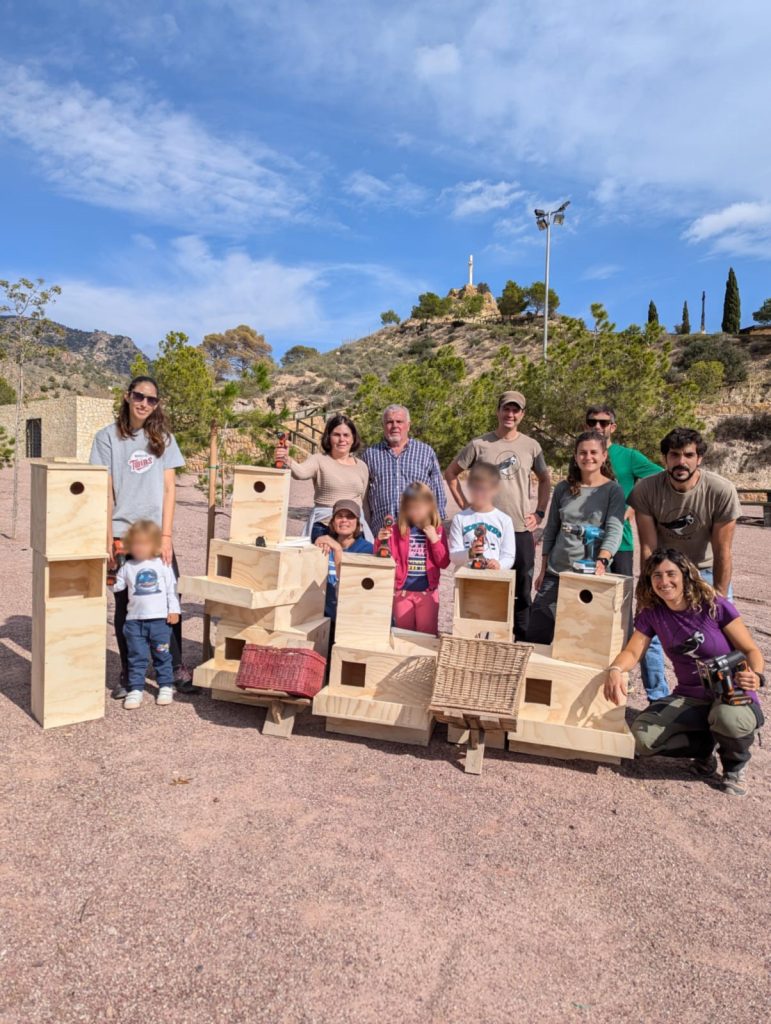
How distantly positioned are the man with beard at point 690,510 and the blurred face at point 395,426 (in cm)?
Answer: 159

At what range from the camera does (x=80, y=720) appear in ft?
13.2

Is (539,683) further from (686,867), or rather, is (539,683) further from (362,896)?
(362,896)

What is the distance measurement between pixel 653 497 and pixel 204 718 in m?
3.02

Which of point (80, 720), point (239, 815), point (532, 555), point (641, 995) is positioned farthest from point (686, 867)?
point (80, 720)

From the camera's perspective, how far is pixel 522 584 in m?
4.63

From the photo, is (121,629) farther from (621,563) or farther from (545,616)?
(621,563)

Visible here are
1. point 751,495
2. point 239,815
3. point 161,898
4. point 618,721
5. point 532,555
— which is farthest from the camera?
point 751,495

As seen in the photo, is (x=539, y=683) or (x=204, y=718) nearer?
(x=539, y=683)

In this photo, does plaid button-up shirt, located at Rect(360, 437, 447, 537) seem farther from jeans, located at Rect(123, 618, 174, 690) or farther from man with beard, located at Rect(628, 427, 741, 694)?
jeans, located at Rect(123, 618, 174, 690)

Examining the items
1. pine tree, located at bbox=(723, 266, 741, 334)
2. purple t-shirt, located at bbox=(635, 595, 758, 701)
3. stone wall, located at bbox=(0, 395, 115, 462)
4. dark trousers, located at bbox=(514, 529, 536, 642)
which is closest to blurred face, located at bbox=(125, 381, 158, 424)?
dark trousers, located at bbox=(514, 529, 536, 642)

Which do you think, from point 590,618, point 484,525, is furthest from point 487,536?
point 590,618

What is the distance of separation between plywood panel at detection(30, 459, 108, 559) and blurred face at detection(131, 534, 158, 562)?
220 mm

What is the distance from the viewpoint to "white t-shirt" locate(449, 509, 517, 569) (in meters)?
4.27

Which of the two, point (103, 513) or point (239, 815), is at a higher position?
point (103, 513)
